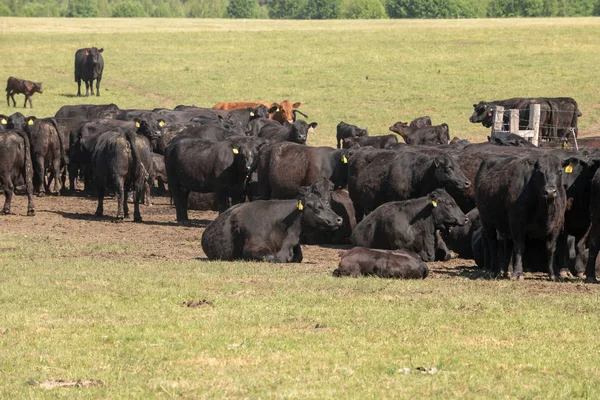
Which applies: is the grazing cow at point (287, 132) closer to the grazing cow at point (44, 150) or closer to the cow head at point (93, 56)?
the grazing cow at point (44, 150)

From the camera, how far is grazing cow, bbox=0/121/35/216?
2120 centimetres

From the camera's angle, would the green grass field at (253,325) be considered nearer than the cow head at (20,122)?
Yes

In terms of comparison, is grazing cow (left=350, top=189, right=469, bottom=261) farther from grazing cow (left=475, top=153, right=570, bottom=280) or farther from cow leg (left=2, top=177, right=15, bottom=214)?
cow leg (left=2, top=177, right=15, bottom=214)

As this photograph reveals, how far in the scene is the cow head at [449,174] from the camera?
17812 mm

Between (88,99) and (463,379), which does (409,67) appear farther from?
(463,379)

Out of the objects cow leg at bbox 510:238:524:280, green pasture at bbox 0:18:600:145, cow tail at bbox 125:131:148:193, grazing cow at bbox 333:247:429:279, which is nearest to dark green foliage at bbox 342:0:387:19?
green pasture at bbox 0:18:600:145

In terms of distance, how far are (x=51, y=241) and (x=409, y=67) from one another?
39.5m

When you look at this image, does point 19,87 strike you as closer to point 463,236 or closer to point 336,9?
point 463,236

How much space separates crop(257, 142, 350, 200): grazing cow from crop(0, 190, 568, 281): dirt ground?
60.8 inches

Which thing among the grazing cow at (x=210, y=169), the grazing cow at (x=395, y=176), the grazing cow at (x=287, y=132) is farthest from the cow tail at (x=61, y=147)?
the grazing cow at (x=395, y=176)

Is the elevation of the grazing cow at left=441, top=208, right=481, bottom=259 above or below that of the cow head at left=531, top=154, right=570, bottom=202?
below

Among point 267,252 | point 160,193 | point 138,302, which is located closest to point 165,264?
point 267,252

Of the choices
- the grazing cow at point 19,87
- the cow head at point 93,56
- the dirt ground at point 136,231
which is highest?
the cow head at point 93,56

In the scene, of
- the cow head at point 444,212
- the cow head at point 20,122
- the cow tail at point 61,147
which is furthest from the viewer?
the cow tail at point 61,147
